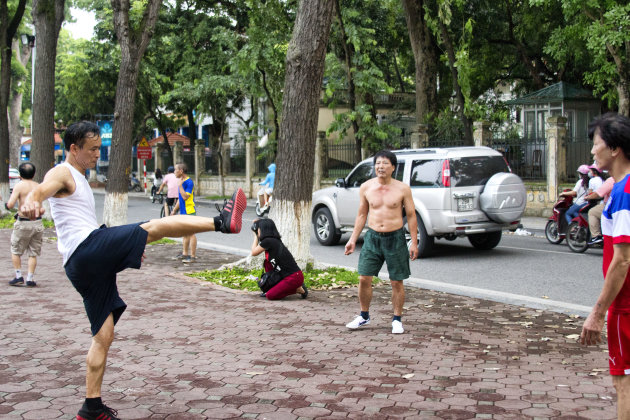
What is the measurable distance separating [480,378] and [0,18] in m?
21.4

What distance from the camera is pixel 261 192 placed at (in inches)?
926

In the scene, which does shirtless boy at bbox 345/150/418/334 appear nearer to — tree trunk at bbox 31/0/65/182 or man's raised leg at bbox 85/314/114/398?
man's raised leg at bbox 85/314/114/398

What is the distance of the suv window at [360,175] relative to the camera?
46.7 ft

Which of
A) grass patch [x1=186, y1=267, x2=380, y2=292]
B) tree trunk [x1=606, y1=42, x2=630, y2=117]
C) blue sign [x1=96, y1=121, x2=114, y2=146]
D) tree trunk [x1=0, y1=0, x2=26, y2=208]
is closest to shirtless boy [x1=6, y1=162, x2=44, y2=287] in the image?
grass patch [x1=186, y1=267, x2=380, y2=292]

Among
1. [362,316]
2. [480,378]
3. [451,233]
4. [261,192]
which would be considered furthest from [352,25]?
[480,378]

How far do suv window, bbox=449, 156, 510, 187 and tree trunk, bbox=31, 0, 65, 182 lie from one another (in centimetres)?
1149

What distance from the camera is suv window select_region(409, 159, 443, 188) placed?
12836 millimetres

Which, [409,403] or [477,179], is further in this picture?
[477,179]

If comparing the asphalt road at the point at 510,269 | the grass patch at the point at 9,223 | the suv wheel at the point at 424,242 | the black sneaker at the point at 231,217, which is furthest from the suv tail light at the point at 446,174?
the grass patch at the point at 9,223

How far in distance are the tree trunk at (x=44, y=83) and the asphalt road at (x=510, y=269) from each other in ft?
19.2

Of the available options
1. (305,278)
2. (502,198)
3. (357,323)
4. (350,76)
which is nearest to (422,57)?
(350,76)

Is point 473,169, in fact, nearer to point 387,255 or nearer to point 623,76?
point 387,255

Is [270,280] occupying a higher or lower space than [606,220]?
lower

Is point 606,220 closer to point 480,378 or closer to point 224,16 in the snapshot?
point 480,378
